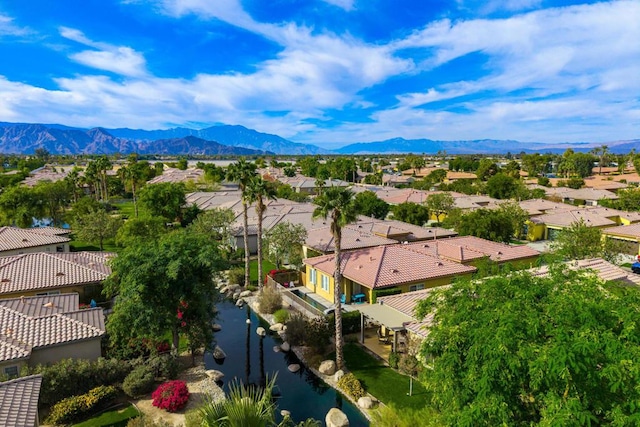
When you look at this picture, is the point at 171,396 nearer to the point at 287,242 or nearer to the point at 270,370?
the point at 270,370

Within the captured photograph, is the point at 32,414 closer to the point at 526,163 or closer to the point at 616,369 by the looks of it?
the point at 616,369

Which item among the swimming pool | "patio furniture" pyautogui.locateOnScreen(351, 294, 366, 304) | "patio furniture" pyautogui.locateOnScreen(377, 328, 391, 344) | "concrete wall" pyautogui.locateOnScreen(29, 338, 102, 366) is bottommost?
"patio furniture" pyautogui.locateOnScreen(377, 328, 391, 344)

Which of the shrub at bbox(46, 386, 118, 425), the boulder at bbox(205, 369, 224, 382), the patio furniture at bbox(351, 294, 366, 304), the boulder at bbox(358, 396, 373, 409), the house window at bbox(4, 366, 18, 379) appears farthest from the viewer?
the patio furniture at bbox(351, 294, 366, 304)

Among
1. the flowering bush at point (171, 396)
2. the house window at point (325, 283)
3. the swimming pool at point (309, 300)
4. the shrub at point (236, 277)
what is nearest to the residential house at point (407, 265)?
the house window at point (325, 283)

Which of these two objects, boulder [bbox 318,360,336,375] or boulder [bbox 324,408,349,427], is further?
boulder [bbox 318,360,336,375]

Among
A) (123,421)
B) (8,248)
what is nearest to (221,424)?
(123,421)

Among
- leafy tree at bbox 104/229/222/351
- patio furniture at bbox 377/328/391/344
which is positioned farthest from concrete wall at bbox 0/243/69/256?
patio furniture at bbox 377/328/391/344

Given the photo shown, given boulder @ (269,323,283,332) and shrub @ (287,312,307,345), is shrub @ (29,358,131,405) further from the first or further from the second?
boulder @ (269,323,283,332)

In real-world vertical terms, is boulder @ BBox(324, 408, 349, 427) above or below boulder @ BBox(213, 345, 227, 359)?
above
